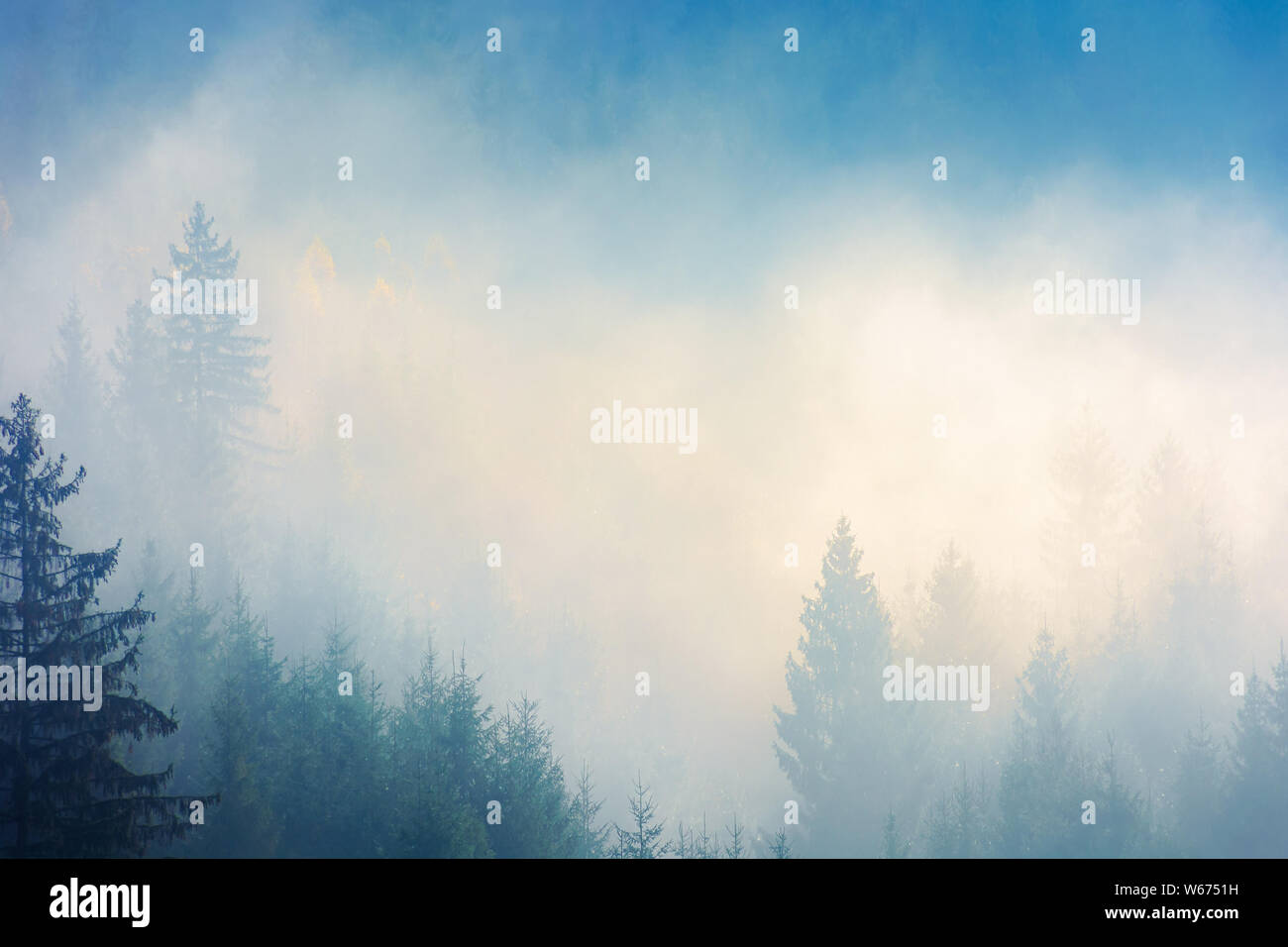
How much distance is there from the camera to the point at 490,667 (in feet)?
196

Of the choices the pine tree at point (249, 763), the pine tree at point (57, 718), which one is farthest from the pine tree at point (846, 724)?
the pine tree at point (57, 718)

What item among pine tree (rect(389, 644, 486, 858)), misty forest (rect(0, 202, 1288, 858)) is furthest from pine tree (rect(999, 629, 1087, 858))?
pine tree (rect(389, 644, 486, 858))

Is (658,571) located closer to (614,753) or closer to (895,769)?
(614,753)

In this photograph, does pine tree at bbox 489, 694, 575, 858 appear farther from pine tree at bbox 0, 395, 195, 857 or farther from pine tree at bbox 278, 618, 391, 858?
pine tree at bbox 0, 395, 195, 857

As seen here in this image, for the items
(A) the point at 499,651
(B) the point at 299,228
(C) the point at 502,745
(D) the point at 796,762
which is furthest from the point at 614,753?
(B) the point at 299,228

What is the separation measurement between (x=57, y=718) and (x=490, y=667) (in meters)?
46.9

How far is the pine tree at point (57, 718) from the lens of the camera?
1377 centimetres

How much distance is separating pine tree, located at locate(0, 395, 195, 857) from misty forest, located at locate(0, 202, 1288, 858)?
2.7 inches

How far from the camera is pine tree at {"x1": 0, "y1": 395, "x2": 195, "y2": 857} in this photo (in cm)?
1377

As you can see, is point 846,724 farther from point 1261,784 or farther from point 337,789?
point 337,789

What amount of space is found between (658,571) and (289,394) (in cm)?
4178

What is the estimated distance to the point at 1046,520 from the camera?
64875mm

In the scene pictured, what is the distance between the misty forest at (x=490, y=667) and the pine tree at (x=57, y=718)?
0.07m
